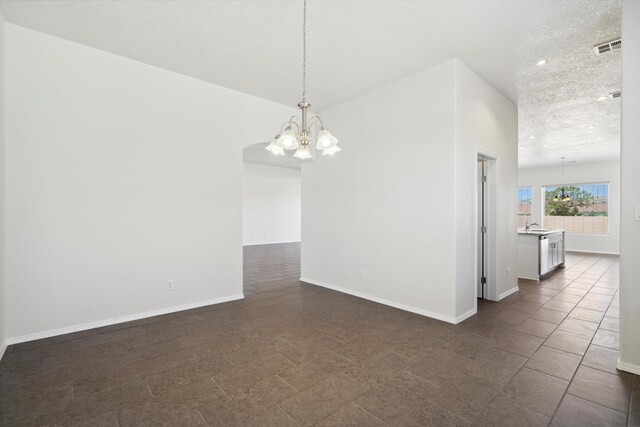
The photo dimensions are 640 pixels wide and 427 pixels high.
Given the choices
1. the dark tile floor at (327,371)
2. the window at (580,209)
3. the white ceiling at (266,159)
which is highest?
the white ceiling at (266,159)

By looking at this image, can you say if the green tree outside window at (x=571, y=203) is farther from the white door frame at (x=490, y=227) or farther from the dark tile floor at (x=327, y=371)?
the white door frame at (x=490, y=227)

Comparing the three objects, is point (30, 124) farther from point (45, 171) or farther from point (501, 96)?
point (501, 96)

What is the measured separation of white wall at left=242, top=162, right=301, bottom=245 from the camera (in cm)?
1141

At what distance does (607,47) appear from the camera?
131 inches

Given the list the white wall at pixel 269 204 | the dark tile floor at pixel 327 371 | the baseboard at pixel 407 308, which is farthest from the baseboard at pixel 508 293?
the white wall at pixel 269 204

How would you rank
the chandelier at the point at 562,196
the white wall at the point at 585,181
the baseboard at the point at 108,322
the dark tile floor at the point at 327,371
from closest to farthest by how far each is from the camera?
1. the dark tile floor at the point at 327,371
2. the baseboard at the point at 108,322
3. the white wall at the point at 585,181
4. the chandelier at the point at 562,196

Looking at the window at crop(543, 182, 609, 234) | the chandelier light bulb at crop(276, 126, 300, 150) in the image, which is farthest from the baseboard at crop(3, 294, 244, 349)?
the window at crop(543, 182, 609, 234)

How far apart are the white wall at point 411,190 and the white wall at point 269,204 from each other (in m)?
6.53

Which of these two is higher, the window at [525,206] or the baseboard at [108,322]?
the window at [525,206]

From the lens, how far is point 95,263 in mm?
3514

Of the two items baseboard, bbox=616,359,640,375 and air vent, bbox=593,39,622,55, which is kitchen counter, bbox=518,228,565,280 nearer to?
air vent, bbox=593,39,622,55

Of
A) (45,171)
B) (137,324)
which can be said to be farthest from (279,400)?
(45,171)

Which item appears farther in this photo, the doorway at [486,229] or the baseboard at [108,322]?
the doorway at [486,229]

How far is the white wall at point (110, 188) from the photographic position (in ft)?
10.3
